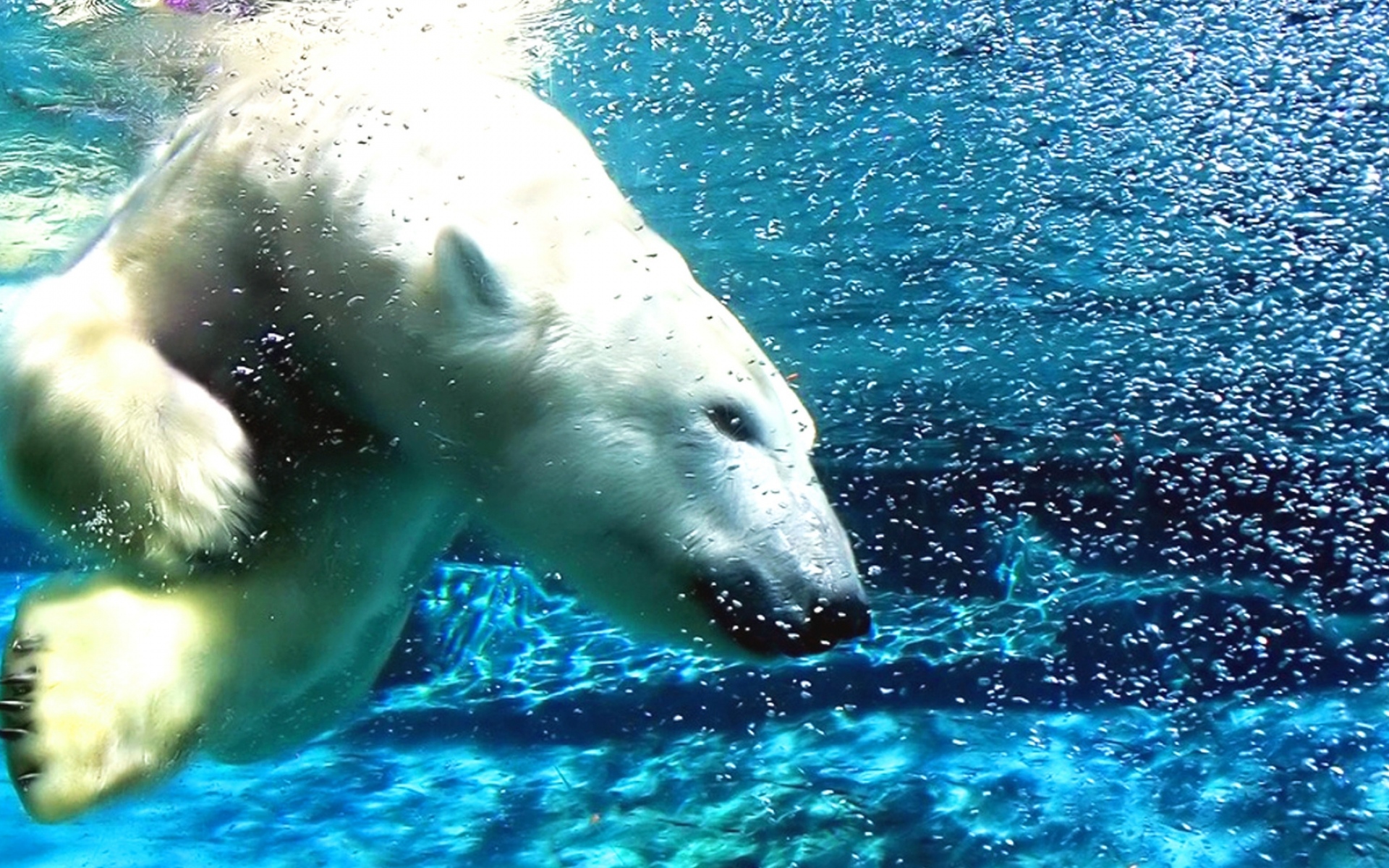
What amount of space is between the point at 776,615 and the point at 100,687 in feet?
2.06

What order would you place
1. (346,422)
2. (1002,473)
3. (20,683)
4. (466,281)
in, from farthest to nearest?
(1002,473) < (346,422) < (466,281) < (20,683)

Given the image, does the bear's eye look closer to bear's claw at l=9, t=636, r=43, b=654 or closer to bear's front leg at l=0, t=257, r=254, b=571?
bear's front leg at l=0, t=257, r=254, b=571

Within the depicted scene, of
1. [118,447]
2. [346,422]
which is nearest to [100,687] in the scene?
[118,447]

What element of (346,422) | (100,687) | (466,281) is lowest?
(100,687)

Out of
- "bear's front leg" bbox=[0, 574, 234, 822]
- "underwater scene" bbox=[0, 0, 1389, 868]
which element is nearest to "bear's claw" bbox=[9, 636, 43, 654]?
"bear's front leg" bbox=[0, 574, 234, 822]

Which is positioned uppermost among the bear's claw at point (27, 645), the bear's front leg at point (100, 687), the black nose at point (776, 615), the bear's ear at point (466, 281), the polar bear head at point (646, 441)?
the bear's ear at point (466, 281)

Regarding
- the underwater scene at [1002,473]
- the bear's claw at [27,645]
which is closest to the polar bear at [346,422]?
the bear's claw at [27,645]

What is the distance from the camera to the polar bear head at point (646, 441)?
115cm

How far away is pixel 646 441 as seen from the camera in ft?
3.93

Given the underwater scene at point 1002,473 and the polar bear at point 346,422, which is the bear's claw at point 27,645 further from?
the underwater scene at point 1002,473

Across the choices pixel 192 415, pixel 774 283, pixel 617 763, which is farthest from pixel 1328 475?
pixel 192 415

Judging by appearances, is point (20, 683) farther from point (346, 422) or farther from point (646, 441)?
point (646, 441)

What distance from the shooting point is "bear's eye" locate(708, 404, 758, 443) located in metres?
1.19

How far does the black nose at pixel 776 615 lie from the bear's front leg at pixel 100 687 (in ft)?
1.73
